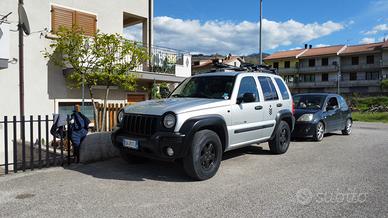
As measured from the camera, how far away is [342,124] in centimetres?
1217

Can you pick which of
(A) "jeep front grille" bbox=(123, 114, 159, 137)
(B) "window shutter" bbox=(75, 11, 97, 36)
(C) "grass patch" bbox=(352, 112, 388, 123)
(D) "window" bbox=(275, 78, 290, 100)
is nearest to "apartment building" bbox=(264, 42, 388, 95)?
(C) "grass patch" bbox=(352, 112, 388, 123)

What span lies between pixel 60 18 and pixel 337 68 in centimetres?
6163

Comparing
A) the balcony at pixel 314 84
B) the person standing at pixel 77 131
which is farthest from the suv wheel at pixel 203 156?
the balcony at pixel 314 84

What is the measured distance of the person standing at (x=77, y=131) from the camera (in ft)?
22.7

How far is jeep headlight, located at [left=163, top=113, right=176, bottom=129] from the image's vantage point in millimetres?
5386

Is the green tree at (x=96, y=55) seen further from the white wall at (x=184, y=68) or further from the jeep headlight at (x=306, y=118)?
the jeep headlight at (x=306, y=118)

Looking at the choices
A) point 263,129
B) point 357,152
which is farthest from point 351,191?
point 357,152

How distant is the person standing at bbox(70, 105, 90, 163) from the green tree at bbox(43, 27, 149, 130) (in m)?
3.14

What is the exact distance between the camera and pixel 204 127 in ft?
18.9

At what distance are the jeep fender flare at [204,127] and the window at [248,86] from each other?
2.84ft

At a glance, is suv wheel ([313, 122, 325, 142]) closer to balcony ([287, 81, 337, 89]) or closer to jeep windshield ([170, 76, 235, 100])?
jeep windshield ([170, 76, 235, 100])

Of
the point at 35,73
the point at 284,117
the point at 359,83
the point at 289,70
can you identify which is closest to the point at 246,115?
the point at 284,117

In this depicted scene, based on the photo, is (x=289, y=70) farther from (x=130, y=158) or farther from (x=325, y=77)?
(x=130, y=158)

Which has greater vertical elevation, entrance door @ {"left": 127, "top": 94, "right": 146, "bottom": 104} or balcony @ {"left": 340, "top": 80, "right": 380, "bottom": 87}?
balcony @ {"left": 340, "top": 80, "right": 380, "bottom": 87}
